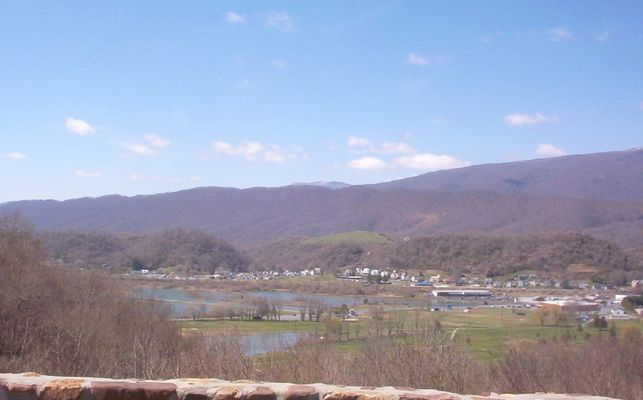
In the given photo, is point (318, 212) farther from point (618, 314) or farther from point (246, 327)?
point (246, 327)

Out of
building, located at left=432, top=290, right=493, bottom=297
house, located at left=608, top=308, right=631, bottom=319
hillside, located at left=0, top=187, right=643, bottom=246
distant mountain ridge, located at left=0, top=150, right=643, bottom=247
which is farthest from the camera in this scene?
distant mountain ridge, located at left=0, top=150, right=643, bottom=247

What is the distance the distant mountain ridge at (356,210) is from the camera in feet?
403

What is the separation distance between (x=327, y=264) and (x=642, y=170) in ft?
413

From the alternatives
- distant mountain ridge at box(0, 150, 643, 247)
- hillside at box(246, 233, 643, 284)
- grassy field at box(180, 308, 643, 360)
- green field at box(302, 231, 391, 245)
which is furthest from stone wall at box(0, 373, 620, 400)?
distant mountain ridge at box(0, 150, 643, 247)

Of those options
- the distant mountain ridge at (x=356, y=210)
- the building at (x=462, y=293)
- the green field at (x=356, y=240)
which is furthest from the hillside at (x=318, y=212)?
the building at (x=462, y=293)

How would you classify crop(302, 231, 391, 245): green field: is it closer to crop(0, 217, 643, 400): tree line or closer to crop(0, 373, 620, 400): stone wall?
crop(0, 217, 643, 400): tree line

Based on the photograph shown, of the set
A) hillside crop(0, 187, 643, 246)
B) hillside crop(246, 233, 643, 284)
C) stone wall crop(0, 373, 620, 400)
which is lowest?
stone wall crop(0, 373, 620, 400)

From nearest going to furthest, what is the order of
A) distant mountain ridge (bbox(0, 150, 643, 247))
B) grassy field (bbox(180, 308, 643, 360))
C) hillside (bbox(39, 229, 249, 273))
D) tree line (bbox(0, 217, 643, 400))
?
tree line (bbox(0, 217, 643, 400)), grassy field (bbox(180, 308, 643, 360)), hillside (bbox(39, 229, 249, 273)), distant mountain ridge (bbox(0, 150, 643, 247))

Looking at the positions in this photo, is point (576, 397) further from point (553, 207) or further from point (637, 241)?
point (553, 207)

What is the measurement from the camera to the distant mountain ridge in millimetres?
122875

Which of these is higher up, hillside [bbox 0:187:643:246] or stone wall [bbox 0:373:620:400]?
hillside [bbox 0:187:643:246]

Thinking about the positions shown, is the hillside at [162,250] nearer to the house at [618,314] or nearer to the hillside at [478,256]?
the hillside at [478,256]

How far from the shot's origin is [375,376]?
14.6m

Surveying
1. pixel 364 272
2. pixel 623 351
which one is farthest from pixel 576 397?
pixel 364 272
